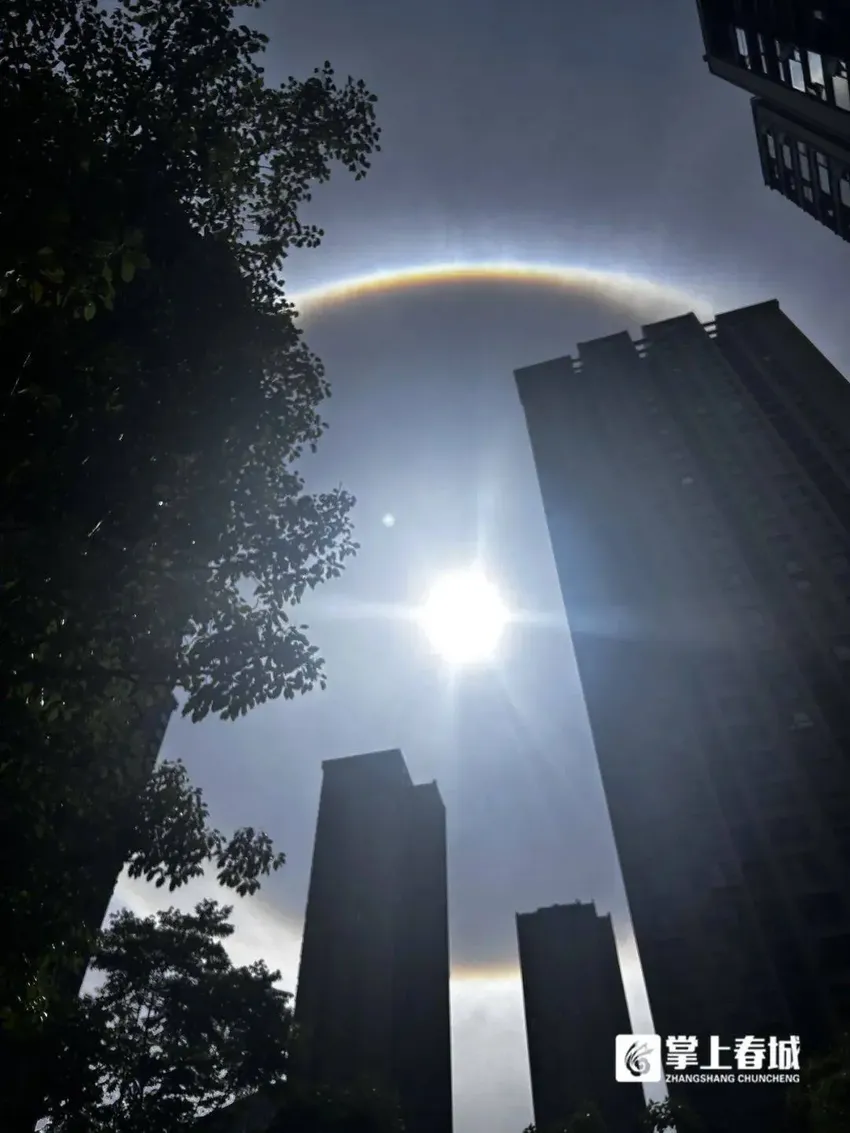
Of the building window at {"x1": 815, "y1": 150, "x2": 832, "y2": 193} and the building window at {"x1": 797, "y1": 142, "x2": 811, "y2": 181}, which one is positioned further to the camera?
the building window at {"x1": 797, "y1": 142, "x2": 811, "y2": 181}

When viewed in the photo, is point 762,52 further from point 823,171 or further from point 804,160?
point 804,160

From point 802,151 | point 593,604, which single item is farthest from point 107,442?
point 593,604

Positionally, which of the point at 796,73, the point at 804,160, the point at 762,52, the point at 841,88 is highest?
→ the point at 804,160

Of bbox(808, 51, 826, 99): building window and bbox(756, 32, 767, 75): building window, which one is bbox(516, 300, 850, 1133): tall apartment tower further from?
bbox(808, 51, 826, 99): building window

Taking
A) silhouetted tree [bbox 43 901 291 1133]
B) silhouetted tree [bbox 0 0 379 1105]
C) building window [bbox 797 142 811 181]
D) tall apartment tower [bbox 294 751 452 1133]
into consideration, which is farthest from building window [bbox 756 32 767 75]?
tall apartment tower [bbox 294 751 452 1133]

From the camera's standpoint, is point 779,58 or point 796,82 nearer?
point 796,82

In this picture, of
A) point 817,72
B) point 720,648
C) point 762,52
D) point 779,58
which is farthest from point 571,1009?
point 762,52
